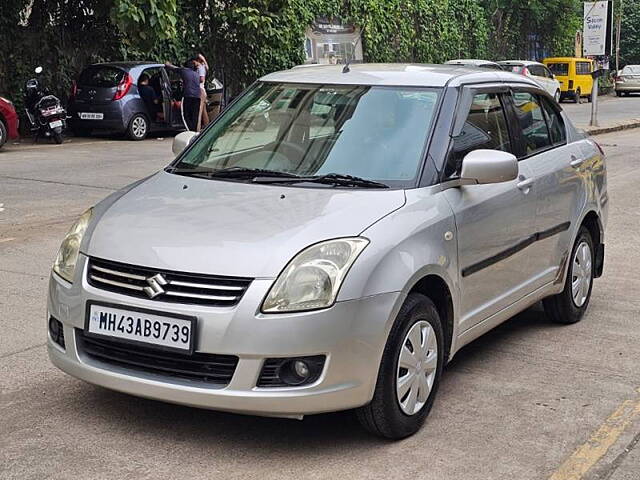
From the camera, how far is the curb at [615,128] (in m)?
23.5

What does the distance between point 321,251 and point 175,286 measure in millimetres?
605

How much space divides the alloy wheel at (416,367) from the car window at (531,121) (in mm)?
1810

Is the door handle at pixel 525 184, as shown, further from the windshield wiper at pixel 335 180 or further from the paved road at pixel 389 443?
the windshield wiper at pixel 335 180

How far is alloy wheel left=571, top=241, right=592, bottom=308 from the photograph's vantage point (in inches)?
253

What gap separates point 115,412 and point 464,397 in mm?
1706

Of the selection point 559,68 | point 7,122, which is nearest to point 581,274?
point 7,122

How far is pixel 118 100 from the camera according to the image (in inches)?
734

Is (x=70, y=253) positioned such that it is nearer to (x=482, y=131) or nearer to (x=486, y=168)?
(x=486, y=168)

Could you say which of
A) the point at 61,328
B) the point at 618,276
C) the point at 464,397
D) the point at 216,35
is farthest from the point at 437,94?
the point at 216,35

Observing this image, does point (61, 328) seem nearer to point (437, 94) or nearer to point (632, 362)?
point (437, 94)

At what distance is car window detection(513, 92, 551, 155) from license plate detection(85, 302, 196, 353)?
271 cm

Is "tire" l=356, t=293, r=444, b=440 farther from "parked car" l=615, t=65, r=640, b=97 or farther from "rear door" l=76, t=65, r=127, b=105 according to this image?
"parked car" l=615, t=65, r=640, b=97

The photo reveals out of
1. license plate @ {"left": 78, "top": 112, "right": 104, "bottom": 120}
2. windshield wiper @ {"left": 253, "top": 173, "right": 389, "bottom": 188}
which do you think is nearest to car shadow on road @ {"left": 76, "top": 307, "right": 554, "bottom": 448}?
windshield wiper @ {"left": 253, "top": 173, "right": 389, "bottom": 188}

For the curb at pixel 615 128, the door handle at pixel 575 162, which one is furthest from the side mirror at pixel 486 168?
the curb at pixel 615 128
